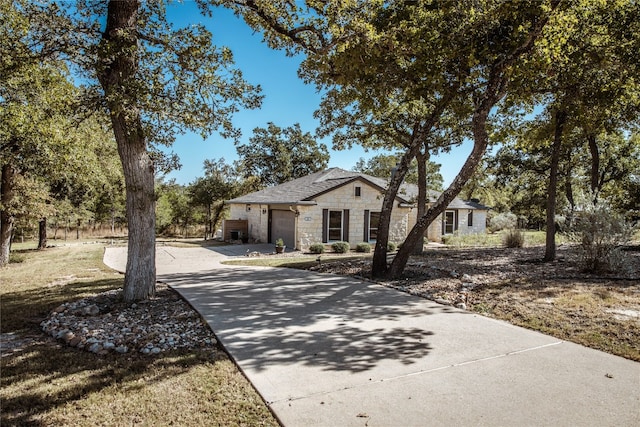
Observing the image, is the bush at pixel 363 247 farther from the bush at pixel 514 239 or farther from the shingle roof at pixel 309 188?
the bush at pixel 514 239

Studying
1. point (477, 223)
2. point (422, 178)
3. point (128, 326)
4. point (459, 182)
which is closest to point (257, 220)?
point (422, 178)

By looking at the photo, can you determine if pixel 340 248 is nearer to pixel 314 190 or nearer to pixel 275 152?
pixel 314 190

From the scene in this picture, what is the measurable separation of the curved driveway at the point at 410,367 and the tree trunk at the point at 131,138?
120cm

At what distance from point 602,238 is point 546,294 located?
2682mm

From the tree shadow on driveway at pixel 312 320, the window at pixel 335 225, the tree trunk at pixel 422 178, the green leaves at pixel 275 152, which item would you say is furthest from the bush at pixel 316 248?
the green leaves at pixel 275 152

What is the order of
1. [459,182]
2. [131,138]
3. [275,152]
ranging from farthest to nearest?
1. [275,152]
2. [459,182]
3. [131,138]

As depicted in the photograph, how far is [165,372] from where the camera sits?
156 inches

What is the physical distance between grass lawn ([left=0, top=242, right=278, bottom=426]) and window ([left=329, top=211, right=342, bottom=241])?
14.5m

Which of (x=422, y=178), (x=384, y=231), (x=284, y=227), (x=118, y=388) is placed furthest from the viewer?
(x=284, y=227)

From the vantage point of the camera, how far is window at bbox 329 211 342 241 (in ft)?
62.8

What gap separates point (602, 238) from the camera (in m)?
8.39

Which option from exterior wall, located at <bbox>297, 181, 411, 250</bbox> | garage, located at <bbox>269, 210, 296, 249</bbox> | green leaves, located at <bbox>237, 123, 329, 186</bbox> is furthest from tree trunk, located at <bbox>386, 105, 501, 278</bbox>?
green leaves, located at <bbox>237, 123, 329, 186</bbox>

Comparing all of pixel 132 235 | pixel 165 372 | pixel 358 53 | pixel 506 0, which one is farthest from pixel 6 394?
pixel 506 0

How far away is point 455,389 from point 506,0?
24.1 ft
